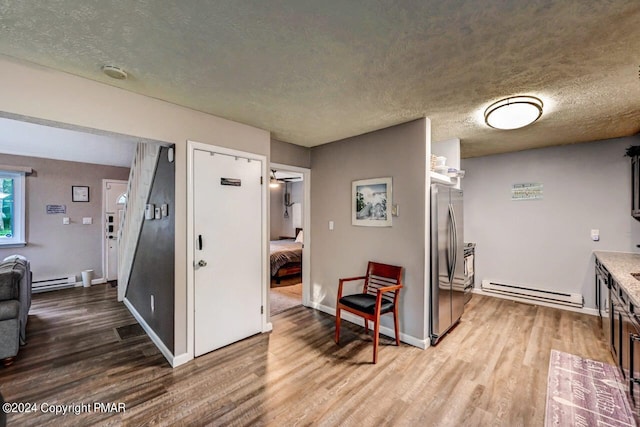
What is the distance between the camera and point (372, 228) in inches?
130

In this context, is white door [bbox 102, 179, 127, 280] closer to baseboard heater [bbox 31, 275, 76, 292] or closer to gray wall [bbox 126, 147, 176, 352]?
baseboard heater [bbox 31, 275, 76, 292]

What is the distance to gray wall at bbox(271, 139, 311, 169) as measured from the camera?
11.9 ft

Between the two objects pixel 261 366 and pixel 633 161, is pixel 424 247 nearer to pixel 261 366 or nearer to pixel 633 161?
pixel 261 366

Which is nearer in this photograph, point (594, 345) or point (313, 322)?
point (594, 345)

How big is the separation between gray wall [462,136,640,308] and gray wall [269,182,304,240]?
5.05 meters

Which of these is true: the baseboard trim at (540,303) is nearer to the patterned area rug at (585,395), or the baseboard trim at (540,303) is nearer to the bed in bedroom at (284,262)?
the patterned area rug at (585,395)

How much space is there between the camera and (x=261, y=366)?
2.47 m

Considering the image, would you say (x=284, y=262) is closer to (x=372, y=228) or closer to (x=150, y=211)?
(x=372, y=228)

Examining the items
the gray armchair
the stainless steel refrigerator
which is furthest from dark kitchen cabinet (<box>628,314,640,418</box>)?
the gray armchair

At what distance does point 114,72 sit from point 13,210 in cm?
476

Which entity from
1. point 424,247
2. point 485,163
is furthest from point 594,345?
point 485,163

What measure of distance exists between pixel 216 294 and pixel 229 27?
2.30 m

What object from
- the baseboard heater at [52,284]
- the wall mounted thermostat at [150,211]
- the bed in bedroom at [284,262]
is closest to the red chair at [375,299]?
the wall mounted thermostat at [150,211]

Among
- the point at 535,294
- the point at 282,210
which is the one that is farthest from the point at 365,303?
the point at 282,210
